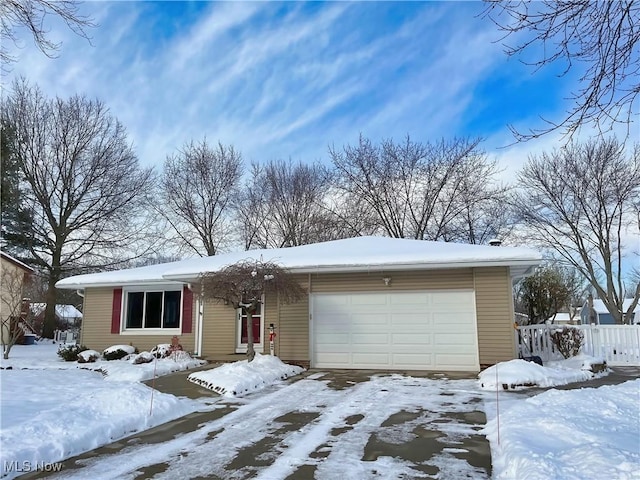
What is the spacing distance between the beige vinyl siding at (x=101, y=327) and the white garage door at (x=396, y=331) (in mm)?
5986

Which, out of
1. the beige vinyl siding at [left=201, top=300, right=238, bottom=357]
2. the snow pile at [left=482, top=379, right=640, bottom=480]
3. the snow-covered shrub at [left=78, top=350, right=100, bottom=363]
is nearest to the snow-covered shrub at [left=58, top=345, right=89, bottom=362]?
the snow-covered shrub at [left=78, top=350, right=100, bottom=363]

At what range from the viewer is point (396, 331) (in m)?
11.0

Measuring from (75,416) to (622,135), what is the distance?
6.72 metres

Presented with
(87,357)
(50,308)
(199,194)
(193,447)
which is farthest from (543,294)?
(50,308)

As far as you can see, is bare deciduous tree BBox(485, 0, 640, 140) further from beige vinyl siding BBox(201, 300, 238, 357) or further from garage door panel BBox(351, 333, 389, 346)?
beige vinyl siding BBox(201, 300, 238, 357)

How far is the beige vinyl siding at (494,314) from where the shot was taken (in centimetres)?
1027

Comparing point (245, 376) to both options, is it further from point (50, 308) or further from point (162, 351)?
point (50, 308)

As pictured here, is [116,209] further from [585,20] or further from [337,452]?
[585,20]

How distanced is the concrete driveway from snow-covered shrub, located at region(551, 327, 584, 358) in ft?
16.4

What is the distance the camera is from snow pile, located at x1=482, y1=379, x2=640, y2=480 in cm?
358

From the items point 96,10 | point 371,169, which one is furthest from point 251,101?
point 371,169

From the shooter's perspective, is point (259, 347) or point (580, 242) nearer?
point (259, 347)

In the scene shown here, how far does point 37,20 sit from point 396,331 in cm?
921

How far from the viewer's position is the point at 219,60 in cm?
984
